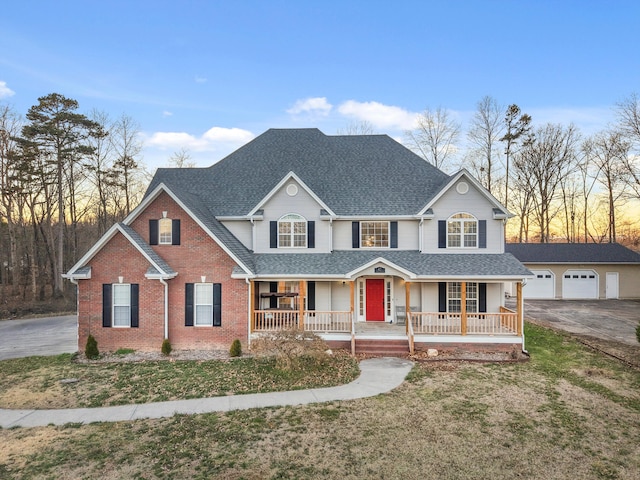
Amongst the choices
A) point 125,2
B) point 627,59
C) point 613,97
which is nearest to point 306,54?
point 125,2

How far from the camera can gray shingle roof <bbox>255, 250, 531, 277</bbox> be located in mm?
14820

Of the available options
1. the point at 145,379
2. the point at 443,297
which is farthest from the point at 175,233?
the point at 443,297

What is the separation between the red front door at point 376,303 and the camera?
16.7m

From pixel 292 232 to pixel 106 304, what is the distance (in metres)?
8.49

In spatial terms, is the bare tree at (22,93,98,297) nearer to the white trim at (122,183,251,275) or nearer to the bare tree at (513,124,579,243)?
the white trim at (122,183,251,275)

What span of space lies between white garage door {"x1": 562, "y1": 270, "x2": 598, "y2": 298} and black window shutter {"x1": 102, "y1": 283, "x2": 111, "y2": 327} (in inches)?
1273

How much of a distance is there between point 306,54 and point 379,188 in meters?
12.4

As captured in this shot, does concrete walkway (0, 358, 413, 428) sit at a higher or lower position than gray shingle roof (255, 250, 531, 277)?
lower

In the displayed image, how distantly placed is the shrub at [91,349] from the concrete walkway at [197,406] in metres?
4.39

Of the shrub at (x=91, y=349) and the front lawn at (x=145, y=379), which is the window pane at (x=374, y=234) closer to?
the front lawn at (x=145, y=379)

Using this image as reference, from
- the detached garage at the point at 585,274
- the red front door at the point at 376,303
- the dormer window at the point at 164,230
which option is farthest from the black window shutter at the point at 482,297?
the detached garage at the point at 585,274

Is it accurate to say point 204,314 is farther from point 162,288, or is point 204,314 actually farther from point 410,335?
point 410,335

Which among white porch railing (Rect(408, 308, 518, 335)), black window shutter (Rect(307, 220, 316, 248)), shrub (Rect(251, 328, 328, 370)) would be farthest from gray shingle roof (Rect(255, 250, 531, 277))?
shrub (Rect(251, 328, 328, 370))

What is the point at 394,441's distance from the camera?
726cm
